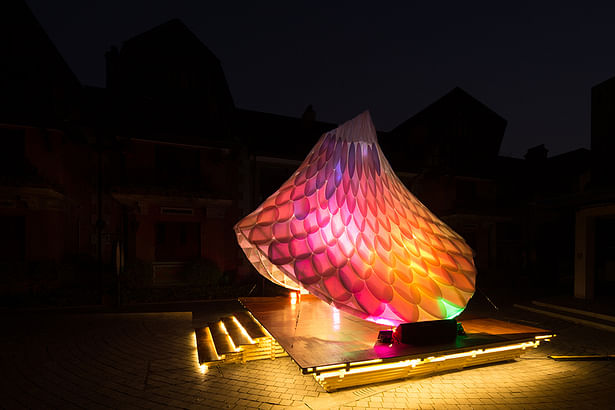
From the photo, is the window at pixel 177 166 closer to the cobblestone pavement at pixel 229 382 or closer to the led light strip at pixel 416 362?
the cobblestone pavement at pixel 229 382

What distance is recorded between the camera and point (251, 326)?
755 centimetres

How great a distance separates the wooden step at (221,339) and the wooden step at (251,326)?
1.40 feet

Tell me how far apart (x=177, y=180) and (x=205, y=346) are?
9681 mm

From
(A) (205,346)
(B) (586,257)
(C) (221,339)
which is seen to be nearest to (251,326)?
(C) (221,339)

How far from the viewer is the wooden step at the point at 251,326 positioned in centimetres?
685

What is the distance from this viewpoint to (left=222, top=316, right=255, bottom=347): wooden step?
656cm

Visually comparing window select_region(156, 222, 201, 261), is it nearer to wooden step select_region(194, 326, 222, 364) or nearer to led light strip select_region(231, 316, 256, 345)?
wooden step select_region(194, 326, 222, 364)

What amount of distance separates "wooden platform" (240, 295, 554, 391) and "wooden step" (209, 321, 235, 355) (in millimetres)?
774

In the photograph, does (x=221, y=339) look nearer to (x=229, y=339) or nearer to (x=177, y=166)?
(x=229, y=339)

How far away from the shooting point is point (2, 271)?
11.4m

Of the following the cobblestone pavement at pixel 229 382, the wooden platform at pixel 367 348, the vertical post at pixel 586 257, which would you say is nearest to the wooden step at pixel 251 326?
the wooden platform at pixel 367 348

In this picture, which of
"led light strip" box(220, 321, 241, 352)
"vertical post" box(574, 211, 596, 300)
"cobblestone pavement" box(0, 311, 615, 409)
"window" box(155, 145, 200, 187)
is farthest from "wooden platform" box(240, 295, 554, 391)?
"window" box(155, 145, 200, 187)

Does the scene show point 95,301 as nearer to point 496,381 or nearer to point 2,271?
point 2,271

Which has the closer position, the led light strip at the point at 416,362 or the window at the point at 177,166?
the led light strip at the point at 416,362
